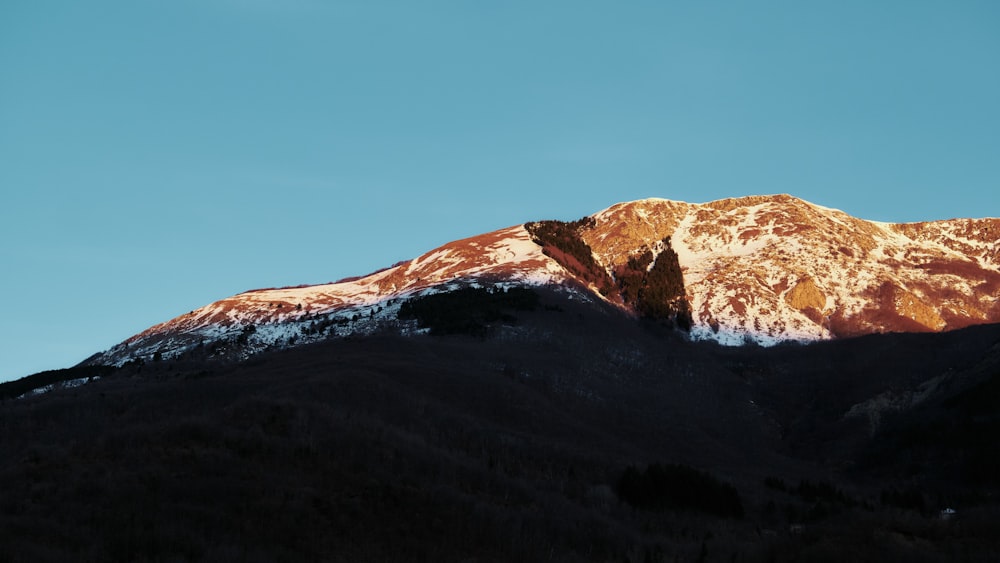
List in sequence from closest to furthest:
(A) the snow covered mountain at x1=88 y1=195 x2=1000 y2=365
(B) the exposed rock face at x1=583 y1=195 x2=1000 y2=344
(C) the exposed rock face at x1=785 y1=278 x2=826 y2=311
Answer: (A) the snow covered mountain at x1=88 y1=195 x2=1000 y2=365 → (B) the exposed rock face at x1=583 y1=195 x2=1000 y2=344 → (C) the exposed rock face at x1=785 y1=278 x2=826 y2=311

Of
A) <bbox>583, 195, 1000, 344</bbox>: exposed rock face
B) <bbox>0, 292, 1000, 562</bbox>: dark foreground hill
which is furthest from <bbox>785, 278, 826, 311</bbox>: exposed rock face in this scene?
<bbox>0, 292, 1000, 562</bbox>: dark foreground hill

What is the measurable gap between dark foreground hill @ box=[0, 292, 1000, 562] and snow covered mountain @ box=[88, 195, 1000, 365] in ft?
27.6

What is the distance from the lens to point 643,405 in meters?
60.8

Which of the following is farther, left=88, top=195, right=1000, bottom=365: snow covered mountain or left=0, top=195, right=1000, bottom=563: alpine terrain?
left=88, top=195, right=1000, bottom=365: snow covered mountain

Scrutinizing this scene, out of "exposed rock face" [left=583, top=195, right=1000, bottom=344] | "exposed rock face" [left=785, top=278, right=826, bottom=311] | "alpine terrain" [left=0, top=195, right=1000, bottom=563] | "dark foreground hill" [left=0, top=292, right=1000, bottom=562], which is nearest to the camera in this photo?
"dark foreground hill" [left=0, top=292, right=1000, bottom=562]

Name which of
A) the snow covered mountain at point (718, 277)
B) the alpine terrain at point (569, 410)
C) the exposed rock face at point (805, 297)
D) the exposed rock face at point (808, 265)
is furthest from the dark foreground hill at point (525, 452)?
the exposed rock face at point (805, 297)

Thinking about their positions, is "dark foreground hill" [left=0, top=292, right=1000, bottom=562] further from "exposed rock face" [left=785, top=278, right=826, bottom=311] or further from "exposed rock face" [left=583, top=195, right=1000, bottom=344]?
"exposed rock face" [left=785, top=278, right=826, bottom=311]

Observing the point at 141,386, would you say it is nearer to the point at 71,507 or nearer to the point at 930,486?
the point at 71,507

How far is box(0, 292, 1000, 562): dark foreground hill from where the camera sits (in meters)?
21.2

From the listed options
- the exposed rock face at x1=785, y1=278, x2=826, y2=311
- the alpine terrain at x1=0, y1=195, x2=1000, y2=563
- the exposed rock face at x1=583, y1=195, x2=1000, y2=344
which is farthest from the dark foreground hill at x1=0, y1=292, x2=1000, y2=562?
the exposed rock face at x1=785, y1=278, x2=826, y2=311

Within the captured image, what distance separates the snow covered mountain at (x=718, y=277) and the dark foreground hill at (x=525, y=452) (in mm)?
8419

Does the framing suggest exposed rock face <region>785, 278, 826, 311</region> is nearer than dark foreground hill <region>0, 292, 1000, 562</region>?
No

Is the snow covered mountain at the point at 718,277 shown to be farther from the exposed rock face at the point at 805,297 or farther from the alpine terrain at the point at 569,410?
the alpine terrain at the point at 569,410

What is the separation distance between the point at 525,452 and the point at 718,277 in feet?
235
